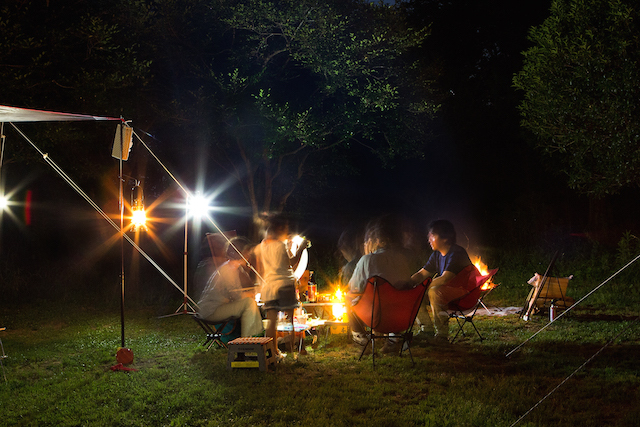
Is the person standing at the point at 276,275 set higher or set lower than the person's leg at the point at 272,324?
higher

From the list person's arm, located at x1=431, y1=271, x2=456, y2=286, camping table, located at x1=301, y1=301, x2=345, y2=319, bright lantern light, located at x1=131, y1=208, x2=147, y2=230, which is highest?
bright lantern light, located at x1=131, y1=208, x2=147, y2=230

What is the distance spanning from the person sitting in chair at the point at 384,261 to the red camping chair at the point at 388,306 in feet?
0.81

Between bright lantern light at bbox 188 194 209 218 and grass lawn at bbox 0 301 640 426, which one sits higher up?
bright lantern light at bbox 188 194 209 218

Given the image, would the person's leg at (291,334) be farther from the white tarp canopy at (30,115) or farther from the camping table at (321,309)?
the white tarp canopy at (30,115)

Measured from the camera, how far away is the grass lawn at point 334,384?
3678mm

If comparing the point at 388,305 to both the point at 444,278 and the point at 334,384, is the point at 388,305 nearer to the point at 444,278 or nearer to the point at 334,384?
the point at 334,384

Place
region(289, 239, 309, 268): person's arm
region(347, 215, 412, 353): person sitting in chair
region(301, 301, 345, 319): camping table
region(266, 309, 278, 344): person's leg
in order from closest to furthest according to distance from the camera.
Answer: region(266, 309, 278, 344): person's leg
region(347, 215, 412, 353): person sitting in chair
region(301, 301, 345, 319): camping table
region(289, 239, 309, 268): person's arm

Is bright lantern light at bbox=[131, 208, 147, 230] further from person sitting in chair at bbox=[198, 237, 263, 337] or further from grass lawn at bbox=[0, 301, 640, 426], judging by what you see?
person sitting in chair at bbox=[198, 237, 263, 337]

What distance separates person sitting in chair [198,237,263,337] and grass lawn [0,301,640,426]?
0.41 metres

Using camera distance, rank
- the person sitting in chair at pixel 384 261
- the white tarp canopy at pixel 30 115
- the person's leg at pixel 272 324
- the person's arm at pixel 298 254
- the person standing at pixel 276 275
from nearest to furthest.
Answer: the white tarp canopy at pixel 30 115 < the person's leg at pixel 272 324 < the person standing at pixel 276 275 < the person sitting in chair at pixel 384 261 < the person's arm at pixel 298 254

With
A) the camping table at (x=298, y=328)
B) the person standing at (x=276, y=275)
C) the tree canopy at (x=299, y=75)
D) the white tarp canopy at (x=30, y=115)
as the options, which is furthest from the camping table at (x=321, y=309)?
the tree canopy at (x=299, y=75)

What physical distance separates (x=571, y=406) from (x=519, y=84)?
7.41 metres

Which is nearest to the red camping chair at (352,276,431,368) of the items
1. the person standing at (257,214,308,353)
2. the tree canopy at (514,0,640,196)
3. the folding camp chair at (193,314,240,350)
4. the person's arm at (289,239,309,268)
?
the person standing at (257,214,308,353)

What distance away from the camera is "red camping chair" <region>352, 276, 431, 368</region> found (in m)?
4.96
